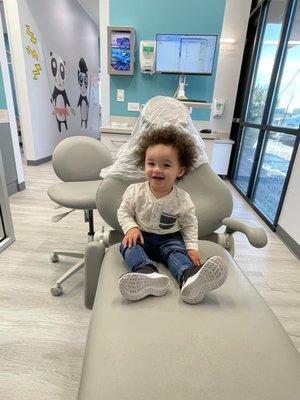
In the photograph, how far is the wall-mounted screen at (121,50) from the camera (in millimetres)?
2859

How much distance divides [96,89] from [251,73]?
466cm

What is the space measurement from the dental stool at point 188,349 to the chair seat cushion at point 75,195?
0.53 m

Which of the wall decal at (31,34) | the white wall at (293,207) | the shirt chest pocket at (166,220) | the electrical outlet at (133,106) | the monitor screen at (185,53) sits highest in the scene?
the wall decal at (31,34)

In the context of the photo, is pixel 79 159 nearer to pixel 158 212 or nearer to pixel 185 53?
pixel 158 212

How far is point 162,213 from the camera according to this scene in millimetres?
1002

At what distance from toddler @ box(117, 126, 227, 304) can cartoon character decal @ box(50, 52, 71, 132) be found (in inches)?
165

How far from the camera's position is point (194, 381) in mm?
515

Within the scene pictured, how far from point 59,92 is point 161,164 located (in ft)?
15.0

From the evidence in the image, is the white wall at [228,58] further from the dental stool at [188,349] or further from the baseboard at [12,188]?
the dental stool at [188,349]

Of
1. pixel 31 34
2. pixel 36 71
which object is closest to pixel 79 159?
pixel 36 71

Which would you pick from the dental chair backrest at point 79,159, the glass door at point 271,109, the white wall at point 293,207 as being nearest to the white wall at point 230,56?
the glass door at point 271,109

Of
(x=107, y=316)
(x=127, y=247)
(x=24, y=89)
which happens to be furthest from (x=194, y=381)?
(x=24, y=89)

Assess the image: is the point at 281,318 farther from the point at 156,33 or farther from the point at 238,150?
the point at 156,33

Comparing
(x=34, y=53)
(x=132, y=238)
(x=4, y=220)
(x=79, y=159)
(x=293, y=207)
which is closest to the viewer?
(x=132, y=238)
